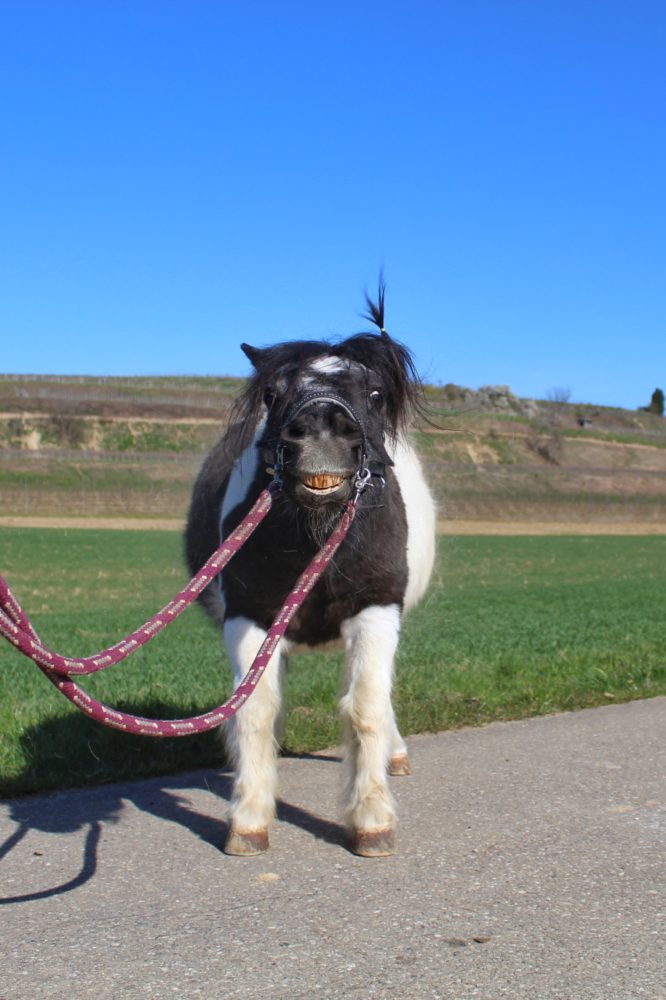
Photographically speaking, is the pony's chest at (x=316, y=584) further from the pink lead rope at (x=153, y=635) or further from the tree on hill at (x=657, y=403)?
the tree on hill at (x=657, y=403)

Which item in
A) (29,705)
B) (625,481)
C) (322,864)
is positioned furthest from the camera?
(625,481)

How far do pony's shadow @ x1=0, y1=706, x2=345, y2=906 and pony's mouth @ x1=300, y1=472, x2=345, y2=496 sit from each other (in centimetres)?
179

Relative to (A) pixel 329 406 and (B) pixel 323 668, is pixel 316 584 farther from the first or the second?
(B) pixel 323 668

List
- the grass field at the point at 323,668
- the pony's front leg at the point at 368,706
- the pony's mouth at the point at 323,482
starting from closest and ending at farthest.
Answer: the pony's mouth at the point at 323,482 < the pony's front leg at the point at 368,706 < the grass field at the point at 323,668

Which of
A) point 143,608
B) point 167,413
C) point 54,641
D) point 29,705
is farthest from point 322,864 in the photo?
point 167,413

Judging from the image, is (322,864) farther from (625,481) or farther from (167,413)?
(167,413)

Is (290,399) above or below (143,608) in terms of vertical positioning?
above

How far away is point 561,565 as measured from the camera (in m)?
38.7

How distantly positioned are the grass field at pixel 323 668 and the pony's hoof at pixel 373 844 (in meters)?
1.87

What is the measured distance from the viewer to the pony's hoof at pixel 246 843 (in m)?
4.88

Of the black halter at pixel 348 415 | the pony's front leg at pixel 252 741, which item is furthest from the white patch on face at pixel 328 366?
the pony's front leg at pixel 252 741

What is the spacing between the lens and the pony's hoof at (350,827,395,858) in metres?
4.86

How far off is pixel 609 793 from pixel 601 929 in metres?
1.95

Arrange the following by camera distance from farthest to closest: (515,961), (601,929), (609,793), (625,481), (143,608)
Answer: (625,481)
(143,608)
(609,793)
(601,929)
(515,961)
